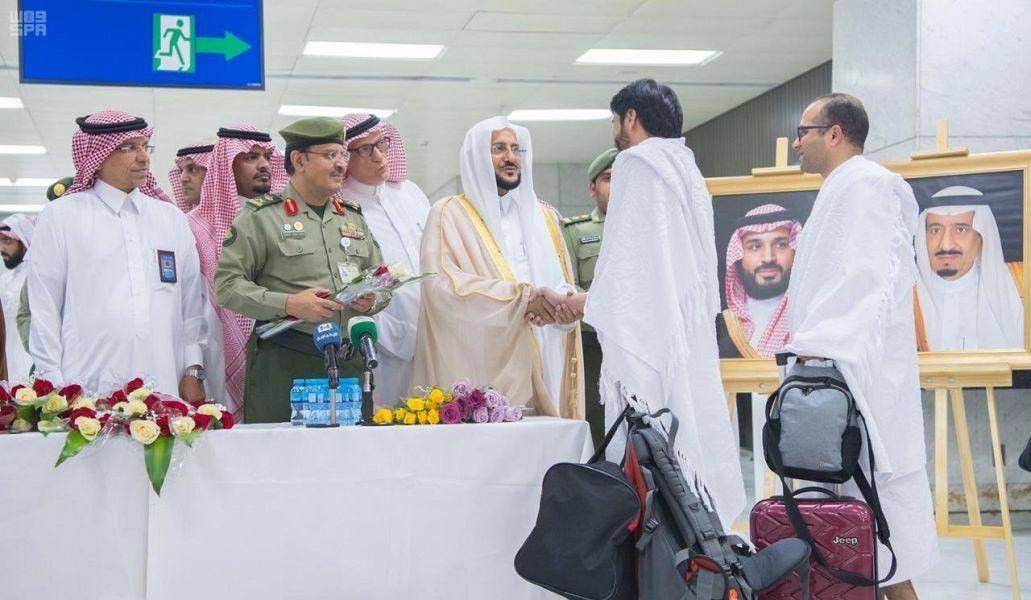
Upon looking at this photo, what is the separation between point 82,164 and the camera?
13.3ft

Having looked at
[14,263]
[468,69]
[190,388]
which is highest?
[468,69]

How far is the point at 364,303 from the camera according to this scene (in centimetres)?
366

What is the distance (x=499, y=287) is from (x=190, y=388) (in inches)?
48.0

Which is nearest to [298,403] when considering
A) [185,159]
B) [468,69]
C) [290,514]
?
[290,514]

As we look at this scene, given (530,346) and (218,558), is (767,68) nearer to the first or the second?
(530,346)

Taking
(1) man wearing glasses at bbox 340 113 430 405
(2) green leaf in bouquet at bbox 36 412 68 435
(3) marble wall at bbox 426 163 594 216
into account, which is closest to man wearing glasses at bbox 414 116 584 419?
(1) man wearing glasses at bbox 340 113 430 405

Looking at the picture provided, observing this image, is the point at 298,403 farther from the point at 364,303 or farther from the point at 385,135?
the point at 385,135

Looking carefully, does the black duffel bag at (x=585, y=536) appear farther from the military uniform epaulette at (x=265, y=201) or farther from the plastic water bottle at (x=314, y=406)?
the military uniform epaulette at (x=265, y=201)

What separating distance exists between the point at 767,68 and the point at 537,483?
27.0 feet

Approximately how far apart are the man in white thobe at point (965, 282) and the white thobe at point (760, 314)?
65 cm

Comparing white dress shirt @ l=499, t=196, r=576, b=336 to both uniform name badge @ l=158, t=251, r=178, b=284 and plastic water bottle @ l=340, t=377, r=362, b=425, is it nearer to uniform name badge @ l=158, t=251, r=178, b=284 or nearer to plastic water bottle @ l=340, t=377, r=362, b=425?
plastic water bottle @ l=340, t=377, r=362, b=425

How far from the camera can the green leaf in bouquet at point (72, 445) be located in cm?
303

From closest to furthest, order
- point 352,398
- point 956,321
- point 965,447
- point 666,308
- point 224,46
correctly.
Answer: point 666,308, point 352,398, point 965,447, point 956,321, point 224,46

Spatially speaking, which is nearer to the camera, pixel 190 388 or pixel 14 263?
pixel 190 388
